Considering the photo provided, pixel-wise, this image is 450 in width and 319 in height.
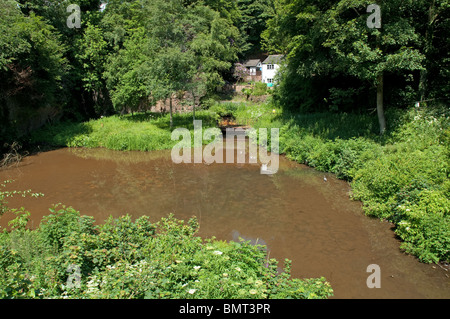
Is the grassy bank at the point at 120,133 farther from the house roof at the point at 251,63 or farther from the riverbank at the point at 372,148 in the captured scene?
the house roof at the point at 251,63

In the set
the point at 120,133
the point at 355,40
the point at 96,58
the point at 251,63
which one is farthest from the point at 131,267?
the point at 251,63

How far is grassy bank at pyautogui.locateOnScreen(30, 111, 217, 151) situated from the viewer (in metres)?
18.4

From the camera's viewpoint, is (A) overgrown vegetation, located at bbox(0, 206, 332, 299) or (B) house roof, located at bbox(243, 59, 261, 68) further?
(B) house roof, located at bbox(243, 59, 261, 68)

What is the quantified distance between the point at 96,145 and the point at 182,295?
55.0 feet

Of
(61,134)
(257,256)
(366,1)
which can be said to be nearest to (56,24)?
(61,134)

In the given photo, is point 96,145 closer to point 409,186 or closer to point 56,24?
point 56,24

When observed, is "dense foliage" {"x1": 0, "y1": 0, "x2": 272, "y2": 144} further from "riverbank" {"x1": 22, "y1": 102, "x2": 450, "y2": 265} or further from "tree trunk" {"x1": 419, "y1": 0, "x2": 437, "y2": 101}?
"tree trunk" {"x1": 419, "y1": 0, "x2": 437, "y2": 101}

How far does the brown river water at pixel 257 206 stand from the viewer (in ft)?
21.3

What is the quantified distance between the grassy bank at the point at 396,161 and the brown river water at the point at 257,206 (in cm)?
44

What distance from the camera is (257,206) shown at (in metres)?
10.0

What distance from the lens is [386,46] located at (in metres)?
13.0

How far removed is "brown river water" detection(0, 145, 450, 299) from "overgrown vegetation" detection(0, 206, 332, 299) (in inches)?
68.8

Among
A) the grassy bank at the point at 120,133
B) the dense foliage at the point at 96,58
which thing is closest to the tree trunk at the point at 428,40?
the dense foliage at the point at 96,58

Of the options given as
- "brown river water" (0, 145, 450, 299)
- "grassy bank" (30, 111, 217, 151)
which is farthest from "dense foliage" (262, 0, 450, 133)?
"grassy bank" (30, 111, 217, 151)
